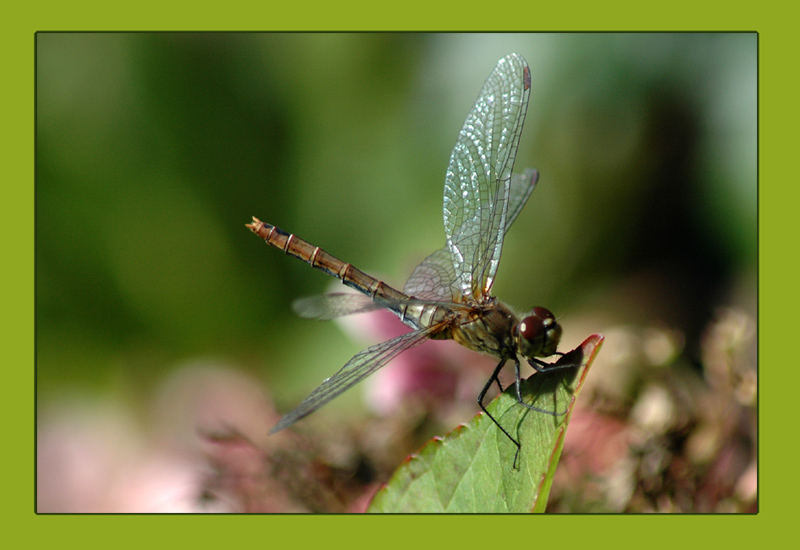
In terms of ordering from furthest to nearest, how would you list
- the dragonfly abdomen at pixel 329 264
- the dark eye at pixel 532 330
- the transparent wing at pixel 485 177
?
the dragonfly abdomen at pixel 329 264 → the transparent wing at pixel 485 177 → the dark eye at pixel 532 330

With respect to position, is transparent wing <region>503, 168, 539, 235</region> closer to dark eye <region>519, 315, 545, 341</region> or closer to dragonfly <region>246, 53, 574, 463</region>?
dragonfly <region>246, 53, 574, 463</region>

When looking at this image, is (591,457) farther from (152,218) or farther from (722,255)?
(152,218)

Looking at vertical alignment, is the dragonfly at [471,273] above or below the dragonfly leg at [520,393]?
above

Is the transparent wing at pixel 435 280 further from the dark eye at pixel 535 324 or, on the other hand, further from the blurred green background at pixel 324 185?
the blurred green background at pixel 324 185

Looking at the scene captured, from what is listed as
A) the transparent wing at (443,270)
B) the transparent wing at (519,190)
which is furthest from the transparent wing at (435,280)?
the transparent wing at (519,190)

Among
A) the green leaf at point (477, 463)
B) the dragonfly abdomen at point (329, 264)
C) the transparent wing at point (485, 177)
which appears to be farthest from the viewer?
the dragonfly abdomen at point (329, 264)

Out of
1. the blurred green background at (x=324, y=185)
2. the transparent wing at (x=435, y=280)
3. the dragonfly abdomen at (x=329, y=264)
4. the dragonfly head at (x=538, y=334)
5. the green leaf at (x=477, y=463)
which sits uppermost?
the blurred green background at (x=324, y=185)

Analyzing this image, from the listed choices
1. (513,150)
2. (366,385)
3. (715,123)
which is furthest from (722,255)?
(366,385)
